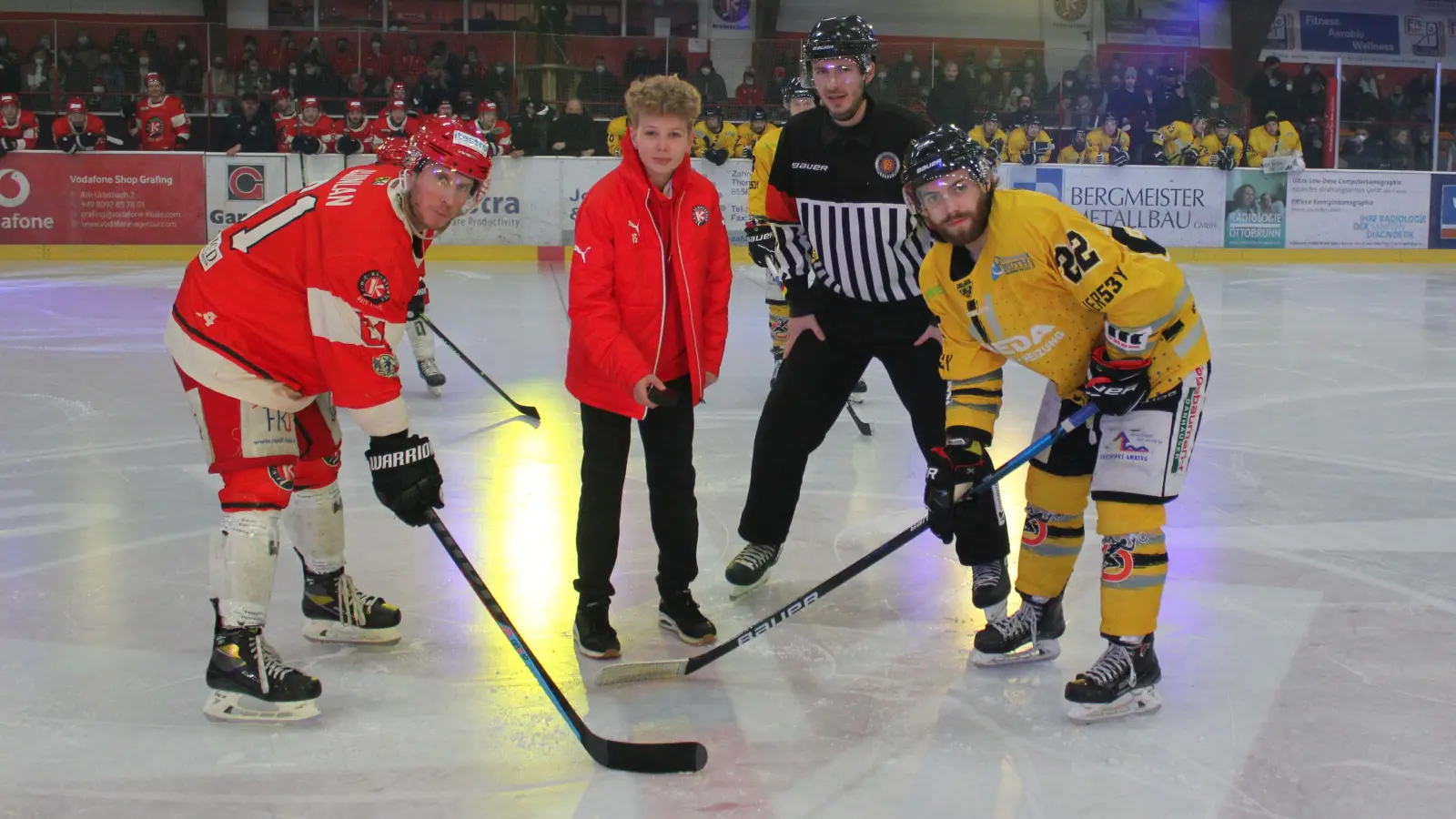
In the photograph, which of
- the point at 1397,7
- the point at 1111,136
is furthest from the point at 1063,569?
the point at 1397,7

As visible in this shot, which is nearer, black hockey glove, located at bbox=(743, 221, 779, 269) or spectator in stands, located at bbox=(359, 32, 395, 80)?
black hockey glove, located at bbox=(743, 221, 779, 269)

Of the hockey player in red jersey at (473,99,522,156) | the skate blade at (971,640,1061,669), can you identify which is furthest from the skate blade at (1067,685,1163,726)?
the hockey player in red jersey at (473,99,522,156)

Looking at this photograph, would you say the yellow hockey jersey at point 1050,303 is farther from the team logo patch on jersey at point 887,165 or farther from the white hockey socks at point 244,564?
the white hockey socks at point 244,564

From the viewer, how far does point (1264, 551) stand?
12.2ft

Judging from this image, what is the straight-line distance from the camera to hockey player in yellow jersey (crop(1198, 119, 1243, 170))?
528 inches

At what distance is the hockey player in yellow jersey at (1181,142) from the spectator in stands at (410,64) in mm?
8416

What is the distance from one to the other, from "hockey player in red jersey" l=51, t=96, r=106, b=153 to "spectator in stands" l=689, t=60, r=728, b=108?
19.9 ft

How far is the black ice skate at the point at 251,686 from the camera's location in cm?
256

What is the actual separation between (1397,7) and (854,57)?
1989 centimetres

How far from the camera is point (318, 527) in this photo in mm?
2951

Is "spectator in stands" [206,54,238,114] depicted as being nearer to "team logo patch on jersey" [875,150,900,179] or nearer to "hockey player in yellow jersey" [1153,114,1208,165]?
"hockey player in yellow jersey" [1153,114,1208,165]

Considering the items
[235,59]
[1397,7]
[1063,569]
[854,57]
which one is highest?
[1397,7]

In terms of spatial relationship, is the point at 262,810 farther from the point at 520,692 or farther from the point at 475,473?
the point at 475,473

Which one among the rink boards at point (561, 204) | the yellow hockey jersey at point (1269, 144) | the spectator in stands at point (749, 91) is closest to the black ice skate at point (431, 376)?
the rink boards at point (561, 204)
